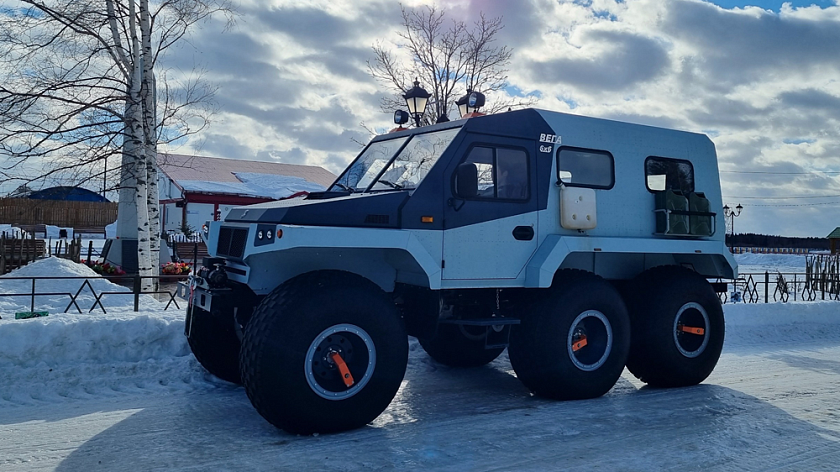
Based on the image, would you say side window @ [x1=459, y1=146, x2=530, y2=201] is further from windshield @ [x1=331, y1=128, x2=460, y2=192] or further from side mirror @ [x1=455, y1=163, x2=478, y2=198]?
windshield @ [x1=331, y1=128, x2=460, y2=192]

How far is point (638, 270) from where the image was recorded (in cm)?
800

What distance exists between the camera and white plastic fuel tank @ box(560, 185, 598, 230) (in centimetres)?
691

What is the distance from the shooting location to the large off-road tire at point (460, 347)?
8.09 m

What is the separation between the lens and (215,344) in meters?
6.84

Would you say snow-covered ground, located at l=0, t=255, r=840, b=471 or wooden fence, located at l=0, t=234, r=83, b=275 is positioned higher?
wooden fence, located at l=0, t=234, r=83, b=275

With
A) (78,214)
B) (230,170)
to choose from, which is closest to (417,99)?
(230,170)

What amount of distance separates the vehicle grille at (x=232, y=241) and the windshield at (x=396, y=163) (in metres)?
1.42

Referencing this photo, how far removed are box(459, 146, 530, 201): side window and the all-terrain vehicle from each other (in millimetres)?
15

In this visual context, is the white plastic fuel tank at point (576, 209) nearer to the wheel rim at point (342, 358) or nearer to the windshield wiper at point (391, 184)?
the windshield wiper at point (391, 184)

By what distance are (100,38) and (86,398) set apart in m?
10.1

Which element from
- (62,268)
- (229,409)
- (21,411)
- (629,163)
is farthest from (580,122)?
(62,268)

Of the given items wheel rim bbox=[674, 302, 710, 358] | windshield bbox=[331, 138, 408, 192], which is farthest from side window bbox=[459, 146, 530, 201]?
wheel rim bbox=[674, 302, 710, 358]

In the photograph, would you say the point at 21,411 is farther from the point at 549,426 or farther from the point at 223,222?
the point at 549,426

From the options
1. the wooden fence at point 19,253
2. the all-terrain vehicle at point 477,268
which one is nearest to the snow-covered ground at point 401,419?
the all-terrain vehicle at point 477,268
